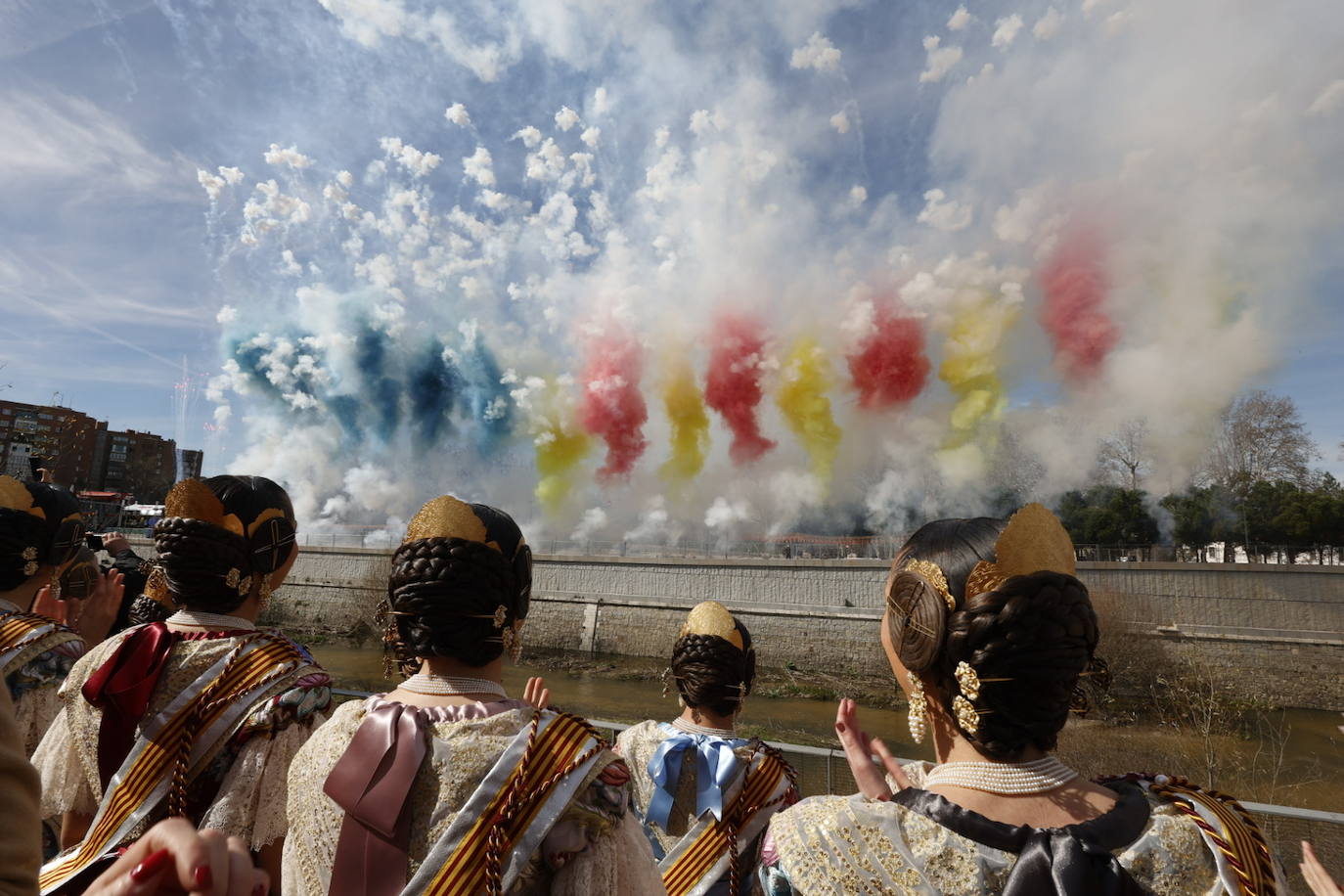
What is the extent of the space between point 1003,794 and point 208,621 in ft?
8.92

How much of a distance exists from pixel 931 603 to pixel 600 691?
87.1ft

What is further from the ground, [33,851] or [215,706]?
[33,851]

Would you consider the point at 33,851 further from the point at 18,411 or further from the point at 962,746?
the point at 18,411

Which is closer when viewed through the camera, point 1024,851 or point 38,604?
point 1024,851

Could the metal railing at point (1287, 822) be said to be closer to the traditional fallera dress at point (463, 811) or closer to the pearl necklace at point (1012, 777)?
the traditional fallera dress at point (463, 811)

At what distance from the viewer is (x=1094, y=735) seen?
1755 cm

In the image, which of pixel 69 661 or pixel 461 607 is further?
pixel 69 661

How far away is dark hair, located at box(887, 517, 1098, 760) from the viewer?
1503 mm

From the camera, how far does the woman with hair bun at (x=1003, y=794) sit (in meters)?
1.32

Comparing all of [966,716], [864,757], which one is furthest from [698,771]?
[966,716]

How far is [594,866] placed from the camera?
1.57 metres

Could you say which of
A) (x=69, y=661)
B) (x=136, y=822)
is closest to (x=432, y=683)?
(x=136, y=822)

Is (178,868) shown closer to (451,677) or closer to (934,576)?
(451,677)

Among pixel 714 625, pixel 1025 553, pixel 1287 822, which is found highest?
pixel 1025 553
